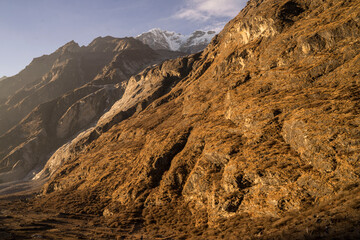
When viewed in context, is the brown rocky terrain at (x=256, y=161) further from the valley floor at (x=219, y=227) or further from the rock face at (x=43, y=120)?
the rock face at (x=43, y=120)

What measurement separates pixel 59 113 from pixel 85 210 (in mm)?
128118

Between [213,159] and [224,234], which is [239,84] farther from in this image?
[224,234]

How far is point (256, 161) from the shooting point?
24.8 metres

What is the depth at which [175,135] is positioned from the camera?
4494cm

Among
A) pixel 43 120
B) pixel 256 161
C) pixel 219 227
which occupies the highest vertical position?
pixel 43 120

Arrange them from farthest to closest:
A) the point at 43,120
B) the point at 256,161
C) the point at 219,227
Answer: the point at 43,120
the point at 256,161
the point at 219,227

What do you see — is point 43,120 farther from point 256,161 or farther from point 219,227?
point 256,161

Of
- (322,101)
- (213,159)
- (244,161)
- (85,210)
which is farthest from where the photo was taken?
(85,210)

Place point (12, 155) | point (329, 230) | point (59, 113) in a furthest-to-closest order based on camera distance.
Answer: point (59, 113)
point (12, 155)
point (329, 230)

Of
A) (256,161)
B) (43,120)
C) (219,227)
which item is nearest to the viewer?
(219,227)

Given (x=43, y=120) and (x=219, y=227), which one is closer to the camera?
(x=219, y=227)

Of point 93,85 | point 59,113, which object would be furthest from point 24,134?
point 93,85

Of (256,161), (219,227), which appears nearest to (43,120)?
(219,227)

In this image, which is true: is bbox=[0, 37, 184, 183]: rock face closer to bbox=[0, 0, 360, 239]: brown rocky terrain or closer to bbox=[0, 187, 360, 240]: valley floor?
bbox=[0, 0, 360, 239]: brown rocky terrain
